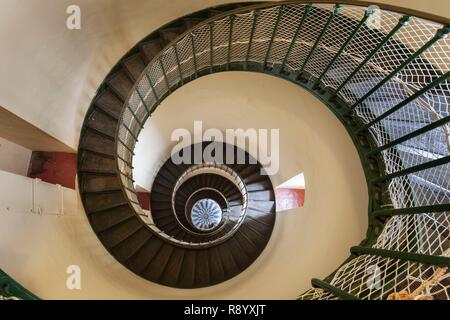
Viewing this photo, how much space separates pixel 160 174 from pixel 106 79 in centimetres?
461

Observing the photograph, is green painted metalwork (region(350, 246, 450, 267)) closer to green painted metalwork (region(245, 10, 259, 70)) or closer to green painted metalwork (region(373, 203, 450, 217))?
green painted metalwork (region(373, 203, 450, 217))

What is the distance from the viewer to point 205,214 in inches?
544

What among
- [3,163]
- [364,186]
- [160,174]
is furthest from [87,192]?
[364,186]

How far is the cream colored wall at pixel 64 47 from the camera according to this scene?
142 inches

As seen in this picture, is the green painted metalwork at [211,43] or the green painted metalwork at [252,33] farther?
the green painted metalwork at [211,43]

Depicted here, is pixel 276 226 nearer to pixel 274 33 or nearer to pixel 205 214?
pixel 274 33

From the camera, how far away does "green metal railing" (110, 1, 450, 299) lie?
3439 millimetres

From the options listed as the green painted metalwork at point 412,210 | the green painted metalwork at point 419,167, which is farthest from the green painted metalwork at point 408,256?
the green painted metalwork at point 419,167

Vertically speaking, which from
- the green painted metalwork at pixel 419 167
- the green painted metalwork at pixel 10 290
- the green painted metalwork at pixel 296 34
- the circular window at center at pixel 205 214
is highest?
the green painted metalwork at pixel 296 34

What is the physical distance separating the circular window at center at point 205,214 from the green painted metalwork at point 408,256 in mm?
9437

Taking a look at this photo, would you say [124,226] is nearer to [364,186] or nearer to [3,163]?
[3,163]

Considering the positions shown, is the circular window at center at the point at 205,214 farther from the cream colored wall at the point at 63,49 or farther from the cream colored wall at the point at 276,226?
the cream colored wall at the point at 63,49

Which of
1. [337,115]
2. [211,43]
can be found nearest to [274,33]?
[211,43]

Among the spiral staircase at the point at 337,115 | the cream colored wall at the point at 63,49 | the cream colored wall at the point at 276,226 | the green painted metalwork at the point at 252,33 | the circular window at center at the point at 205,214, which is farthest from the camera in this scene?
the circular window at center at the point at 205,214
